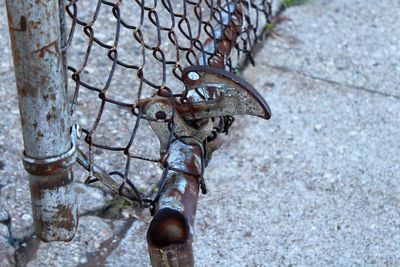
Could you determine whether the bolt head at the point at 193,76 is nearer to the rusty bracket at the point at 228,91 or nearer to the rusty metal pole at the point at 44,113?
the rusty bracket at the point at 228,91

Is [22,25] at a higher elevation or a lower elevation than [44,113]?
higher

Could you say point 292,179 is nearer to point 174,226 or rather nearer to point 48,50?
point 174,226

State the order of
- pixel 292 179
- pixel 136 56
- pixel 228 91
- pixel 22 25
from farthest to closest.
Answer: pixel 136 56
pixel 292 179
pixel 228 91
pixel 22 25

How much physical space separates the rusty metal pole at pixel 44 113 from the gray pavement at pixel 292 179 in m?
0.65

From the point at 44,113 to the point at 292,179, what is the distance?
1.36 m

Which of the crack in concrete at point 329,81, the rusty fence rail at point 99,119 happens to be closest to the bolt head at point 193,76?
the rusty fence rail at point 99,119

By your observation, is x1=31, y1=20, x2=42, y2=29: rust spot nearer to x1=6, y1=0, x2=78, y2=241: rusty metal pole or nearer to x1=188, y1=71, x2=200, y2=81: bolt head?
x1=6, y1=0, x2=78, y2=241: rusty metal pole

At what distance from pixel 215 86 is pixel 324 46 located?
73.0 inches

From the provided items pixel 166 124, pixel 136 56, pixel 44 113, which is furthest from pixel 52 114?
pixel 136 56

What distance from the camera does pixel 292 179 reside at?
2775mm

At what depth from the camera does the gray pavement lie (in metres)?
2.43

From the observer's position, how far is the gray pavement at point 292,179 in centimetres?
243

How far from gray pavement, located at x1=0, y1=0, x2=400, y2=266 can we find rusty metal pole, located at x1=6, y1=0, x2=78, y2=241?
0.65 metres

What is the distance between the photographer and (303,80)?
3350mm
